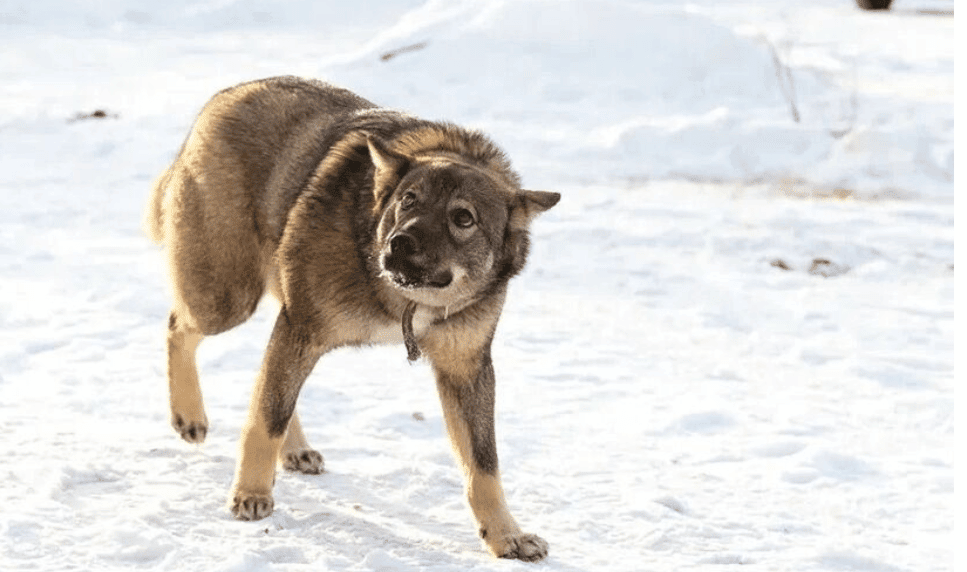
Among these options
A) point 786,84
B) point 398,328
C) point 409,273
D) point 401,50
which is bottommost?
point 401,50

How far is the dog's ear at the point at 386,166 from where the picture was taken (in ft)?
14.6

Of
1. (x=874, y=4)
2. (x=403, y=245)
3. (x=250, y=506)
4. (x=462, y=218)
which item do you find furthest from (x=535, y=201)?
(x=874, y=4)

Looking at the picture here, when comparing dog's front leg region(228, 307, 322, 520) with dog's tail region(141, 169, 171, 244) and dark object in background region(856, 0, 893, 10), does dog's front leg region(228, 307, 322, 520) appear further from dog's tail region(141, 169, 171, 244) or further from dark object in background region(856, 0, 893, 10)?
dark object in background region(856, 0, 893, 10)

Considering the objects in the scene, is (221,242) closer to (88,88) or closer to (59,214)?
(59,214)

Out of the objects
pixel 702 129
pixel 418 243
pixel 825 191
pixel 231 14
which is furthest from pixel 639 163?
pixel 231 14

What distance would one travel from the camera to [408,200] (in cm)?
431

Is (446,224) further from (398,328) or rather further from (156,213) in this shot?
(156,213)

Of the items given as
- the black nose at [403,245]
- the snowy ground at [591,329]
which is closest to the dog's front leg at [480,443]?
the snowy ground at [591,329]

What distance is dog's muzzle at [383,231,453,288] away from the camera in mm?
4129

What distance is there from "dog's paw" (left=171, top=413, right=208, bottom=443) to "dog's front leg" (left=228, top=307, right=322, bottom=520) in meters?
0.81

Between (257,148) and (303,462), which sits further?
(303,462)

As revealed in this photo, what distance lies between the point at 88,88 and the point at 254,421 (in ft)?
35.9

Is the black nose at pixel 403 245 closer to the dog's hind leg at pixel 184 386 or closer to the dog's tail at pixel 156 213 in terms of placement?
the dog's hind leg at pixel 184 386

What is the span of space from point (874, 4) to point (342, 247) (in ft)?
60.5
